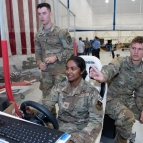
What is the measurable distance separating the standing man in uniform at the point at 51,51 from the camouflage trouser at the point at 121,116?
0.70m

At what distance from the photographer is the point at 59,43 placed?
2039 mm

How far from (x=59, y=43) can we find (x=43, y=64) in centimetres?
30

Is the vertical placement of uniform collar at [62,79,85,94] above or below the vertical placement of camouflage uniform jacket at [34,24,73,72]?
below

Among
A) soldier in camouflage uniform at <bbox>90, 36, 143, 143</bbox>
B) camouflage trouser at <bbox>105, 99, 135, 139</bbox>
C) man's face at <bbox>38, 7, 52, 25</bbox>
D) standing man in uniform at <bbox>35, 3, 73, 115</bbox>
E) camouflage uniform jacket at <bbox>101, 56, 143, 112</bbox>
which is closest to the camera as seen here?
camouflage trouser at <bbox>105, 99, 135, 139</bbox>

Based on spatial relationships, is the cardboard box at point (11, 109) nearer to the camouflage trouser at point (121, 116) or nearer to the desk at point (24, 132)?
the desk at point (24, 132)

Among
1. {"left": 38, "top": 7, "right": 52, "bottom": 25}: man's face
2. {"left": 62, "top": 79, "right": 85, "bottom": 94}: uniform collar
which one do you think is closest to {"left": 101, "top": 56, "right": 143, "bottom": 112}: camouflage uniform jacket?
{"left": 62, "top": 79, "right": 85, "bottom": 94}: uniform collar

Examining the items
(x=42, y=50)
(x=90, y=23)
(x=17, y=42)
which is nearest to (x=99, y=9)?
(x=90, y=23)

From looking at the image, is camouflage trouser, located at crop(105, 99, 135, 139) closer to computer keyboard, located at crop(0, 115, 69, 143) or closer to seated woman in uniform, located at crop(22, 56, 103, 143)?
seated woman in uniform, located at crop(22, 56, 103, 143)

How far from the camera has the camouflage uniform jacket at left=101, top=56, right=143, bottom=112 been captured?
173 cm

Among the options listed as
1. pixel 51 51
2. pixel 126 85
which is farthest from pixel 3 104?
pixel 126 85

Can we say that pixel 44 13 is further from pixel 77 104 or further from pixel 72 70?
pixel 77 104

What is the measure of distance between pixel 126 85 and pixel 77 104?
0.68 metres

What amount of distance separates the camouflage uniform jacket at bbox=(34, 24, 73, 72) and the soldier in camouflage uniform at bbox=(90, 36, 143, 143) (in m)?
0.57

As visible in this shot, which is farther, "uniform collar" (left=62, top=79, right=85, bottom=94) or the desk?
"uniform collar" (left=62, top=79, right=85, bottom=94)
